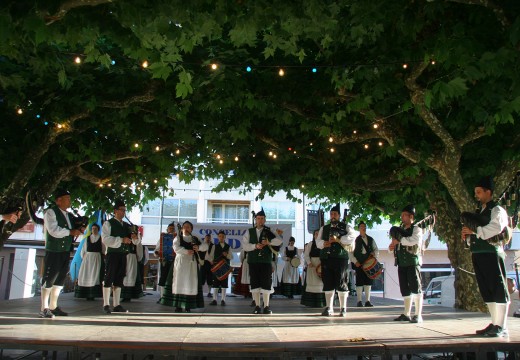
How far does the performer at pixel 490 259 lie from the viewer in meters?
5.05

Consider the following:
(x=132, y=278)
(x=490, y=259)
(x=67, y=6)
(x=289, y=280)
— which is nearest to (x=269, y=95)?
(x=67, y=6)

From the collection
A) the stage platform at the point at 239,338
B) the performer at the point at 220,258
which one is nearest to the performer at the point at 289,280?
the performer at the point at 220,258

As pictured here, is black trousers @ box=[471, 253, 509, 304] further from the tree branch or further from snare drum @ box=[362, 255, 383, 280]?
snare drum @ box=[362, 255, 383, 280]

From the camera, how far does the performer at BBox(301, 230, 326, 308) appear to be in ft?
34.6

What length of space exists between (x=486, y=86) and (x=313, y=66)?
8.35ft

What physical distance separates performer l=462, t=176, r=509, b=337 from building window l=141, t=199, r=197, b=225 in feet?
81.9

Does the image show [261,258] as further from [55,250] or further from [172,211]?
[172,211]

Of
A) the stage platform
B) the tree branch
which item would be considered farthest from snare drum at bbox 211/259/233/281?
the tree branch

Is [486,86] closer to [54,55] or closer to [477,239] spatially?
[477,239]

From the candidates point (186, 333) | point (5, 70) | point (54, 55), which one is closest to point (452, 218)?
point (186, 333)

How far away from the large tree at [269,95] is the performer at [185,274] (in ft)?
7.28

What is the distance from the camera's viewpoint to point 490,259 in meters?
5.24

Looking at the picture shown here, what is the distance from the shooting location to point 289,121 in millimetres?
8484

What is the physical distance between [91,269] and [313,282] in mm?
5638
